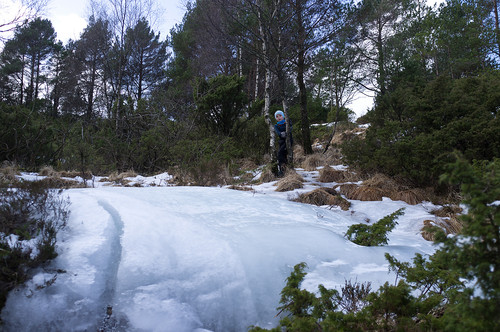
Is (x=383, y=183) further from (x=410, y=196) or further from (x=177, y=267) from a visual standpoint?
(x=177, y=267)

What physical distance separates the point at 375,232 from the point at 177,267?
169 centimetres

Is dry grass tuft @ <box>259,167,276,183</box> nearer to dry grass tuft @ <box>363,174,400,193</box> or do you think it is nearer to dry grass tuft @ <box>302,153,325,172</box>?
dry grass tuft @ <box>302,153,325,172</box>

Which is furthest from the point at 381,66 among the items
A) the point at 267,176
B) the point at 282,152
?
the point at 267,176

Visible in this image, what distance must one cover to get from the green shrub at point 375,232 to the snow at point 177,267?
3.2 inches

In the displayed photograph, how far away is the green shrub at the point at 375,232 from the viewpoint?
2.44m

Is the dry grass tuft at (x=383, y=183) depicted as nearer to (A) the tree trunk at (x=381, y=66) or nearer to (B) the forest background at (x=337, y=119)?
(B) the forest background at (x=337, y=119)

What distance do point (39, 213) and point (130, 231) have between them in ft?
2.22

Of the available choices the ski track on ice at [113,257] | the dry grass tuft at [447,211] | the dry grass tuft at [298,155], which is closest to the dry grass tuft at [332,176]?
the dry grass tuft at [298,155]

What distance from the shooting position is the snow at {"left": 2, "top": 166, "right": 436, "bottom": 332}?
1544 millimetres

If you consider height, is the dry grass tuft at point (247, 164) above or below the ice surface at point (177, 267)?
above

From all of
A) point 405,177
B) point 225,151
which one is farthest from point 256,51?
point 405,177

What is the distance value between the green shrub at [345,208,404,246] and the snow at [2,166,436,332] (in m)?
0.08

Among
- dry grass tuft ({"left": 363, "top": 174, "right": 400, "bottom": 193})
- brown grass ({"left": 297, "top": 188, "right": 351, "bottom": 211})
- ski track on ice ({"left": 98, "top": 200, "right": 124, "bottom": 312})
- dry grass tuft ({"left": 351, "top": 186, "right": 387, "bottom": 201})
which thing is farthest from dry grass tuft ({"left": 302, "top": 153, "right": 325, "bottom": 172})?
ski track on ice ({"left": 98, "top": 200, "right": 124, "bottom": 312})

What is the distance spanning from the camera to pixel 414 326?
1217 mm
